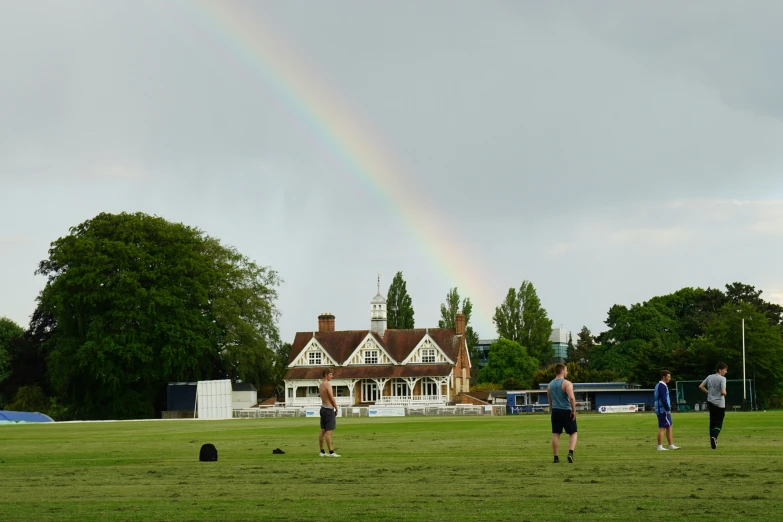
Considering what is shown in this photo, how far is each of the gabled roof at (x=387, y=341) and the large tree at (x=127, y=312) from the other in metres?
18.9

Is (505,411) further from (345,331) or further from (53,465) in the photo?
(53,465)

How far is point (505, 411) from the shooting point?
259ft

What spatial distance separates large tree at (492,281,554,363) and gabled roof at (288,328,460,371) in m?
25.0

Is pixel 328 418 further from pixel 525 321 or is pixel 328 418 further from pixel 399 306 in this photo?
pixel 525 321

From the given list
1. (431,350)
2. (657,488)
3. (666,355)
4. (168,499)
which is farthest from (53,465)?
(431,350)

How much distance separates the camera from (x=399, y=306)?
120 metres

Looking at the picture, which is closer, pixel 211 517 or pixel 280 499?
pixel 211 517

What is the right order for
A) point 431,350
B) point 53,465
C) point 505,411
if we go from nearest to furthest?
point 53,465
point 505,411
point 431,350

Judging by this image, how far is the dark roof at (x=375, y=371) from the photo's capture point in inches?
3984

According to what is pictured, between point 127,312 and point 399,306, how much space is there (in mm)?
45638

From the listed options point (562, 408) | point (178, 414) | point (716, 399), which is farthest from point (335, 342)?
point (562, 408)

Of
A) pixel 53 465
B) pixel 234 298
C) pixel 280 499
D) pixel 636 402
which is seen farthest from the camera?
pixel 234 298

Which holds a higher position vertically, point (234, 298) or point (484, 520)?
point (234, 298)

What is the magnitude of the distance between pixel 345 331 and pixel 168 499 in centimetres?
9486
